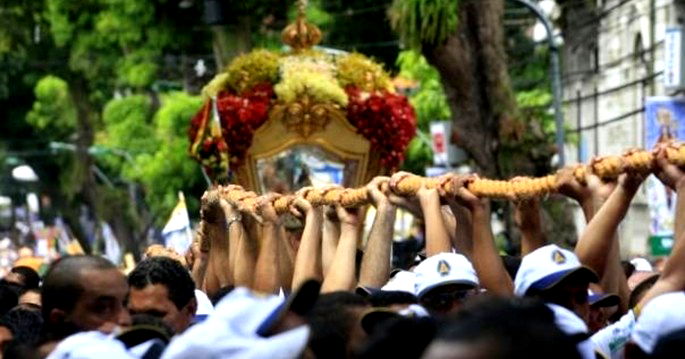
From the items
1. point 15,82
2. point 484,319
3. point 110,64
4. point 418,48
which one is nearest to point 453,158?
point 418,48

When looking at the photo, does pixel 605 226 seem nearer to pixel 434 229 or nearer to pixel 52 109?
pixel 434 229

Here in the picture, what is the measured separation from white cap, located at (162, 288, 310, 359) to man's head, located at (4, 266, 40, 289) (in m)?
6.15

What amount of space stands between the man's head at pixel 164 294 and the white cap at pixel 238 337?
246 centimetres

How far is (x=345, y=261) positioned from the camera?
9.33m

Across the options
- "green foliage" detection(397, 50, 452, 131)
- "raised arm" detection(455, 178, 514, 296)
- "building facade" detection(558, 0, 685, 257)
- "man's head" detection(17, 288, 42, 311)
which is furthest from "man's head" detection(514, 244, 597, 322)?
"green foliage" detection(397, 50, 452, 131)

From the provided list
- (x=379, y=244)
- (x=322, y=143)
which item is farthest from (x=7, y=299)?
(x=322, y=143)

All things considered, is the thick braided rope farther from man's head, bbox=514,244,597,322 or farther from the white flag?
the white flag

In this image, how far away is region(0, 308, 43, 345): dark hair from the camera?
8016 millimetres

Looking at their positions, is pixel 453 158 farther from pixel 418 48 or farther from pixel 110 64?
pixel 110 64

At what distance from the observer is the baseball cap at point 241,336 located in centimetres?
537

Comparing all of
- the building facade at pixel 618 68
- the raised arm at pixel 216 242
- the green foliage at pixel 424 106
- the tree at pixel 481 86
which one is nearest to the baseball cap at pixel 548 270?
the raised arm at pixel 216 242

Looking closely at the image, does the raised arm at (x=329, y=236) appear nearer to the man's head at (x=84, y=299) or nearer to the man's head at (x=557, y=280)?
the man's head at (x=557, y=280)

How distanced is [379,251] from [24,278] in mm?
3139

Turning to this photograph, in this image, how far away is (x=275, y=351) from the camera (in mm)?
5348
